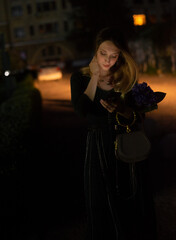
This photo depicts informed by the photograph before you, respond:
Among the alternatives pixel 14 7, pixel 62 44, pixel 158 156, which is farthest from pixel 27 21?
pixel 158 156

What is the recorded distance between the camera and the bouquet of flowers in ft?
9.61

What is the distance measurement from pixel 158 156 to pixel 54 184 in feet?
7.17

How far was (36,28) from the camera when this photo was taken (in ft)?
204

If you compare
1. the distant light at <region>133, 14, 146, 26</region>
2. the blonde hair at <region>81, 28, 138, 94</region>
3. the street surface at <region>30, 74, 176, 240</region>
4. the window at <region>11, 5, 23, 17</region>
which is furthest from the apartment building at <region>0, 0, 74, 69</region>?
the blonde hair at <region>81, 28, 138, 94</region>

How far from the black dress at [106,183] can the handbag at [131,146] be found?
0.35 ft

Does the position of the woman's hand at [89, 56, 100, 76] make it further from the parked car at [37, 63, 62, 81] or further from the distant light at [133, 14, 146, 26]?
the parked car at [37, 63, 62, 81]

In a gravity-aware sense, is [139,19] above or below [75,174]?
above

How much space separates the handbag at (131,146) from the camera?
115 inches

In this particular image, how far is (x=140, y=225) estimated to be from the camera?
133 inches

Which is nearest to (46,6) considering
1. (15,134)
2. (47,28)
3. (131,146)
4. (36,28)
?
(47,28)

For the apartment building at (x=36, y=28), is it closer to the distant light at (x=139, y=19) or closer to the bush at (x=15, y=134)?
the distant light at (x=139, y=19)

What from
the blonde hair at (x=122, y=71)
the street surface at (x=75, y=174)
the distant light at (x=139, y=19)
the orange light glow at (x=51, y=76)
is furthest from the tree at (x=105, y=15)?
the blonde hair at (x=122, y=71)

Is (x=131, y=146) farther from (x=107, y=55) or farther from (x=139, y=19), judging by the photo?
(x=139, y=19)

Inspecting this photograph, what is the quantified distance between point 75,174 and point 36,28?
59.1 m
